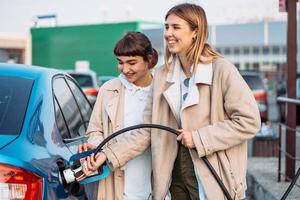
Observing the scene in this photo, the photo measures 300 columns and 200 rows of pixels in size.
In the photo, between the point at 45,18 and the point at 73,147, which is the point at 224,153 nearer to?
the point at 73,147

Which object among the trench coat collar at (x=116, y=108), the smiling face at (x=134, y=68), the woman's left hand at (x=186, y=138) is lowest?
the woman's left hand at (x=186, y=138)

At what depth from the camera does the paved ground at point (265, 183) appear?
688 cm

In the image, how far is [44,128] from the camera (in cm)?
404

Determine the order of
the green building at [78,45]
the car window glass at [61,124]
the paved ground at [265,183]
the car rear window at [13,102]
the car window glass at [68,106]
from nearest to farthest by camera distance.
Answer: the car rear window at [13,102]
the car window glass at [61,124]
the car window glass at [68,106]
the paved ground at [265,183]
the green building at [78,45]

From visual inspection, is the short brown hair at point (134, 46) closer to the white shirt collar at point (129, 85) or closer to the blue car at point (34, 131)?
the white shirt collar at point (129, 85)

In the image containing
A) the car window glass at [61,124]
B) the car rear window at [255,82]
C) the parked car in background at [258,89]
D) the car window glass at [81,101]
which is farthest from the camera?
the car rear window at [255,82]

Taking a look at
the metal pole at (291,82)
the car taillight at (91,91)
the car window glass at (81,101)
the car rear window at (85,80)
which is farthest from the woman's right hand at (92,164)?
the car rear window at (85,80)

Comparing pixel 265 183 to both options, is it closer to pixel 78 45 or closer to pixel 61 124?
pixel 61 124

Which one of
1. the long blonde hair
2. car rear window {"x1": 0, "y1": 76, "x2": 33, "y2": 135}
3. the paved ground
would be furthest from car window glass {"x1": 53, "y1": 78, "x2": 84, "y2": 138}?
the paved ground

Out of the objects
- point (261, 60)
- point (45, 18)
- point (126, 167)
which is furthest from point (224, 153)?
point (261, 60)

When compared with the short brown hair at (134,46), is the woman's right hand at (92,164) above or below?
below

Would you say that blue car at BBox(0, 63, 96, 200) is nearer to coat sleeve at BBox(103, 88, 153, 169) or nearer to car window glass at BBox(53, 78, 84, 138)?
car window glass at BBox(53, 78, 84, 138)

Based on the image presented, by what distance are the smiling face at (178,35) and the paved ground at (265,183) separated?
283 cm

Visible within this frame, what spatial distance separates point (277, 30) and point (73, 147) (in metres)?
41.5
